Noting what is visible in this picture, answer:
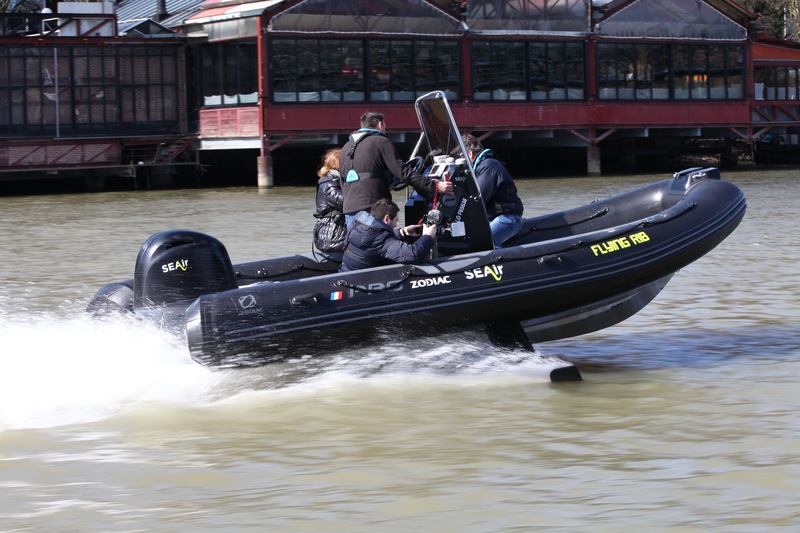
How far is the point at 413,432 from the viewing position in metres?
6.84

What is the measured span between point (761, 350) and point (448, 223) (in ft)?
7.73

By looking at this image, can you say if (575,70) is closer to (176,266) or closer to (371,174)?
(371,174)

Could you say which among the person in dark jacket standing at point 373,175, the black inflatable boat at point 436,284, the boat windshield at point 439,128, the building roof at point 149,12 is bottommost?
the black inflatable boat at point 436,284

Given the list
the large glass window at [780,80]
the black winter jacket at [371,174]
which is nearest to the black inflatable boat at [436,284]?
the black winter jacket at [371,174]

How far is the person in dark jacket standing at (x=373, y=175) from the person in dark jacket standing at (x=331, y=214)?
368 millimetres

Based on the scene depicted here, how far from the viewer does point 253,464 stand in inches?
247

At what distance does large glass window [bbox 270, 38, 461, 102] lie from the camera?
3003 cm

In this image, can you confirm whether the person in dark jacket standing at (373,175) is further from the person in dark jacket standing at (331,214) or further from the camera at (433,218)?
the person in dark jacket standing at (331,214)

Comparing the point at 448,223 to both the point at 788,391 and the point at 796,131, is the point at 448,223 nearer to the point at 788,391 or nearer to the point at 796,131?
the point at 788,391

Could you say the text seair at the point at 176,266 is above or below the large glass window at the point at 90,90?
below

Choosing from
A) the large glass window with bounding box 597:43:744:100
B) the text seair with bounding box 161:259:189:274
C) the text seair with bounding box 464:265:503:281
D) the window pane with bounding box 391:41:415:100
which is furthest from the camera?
the large glass window with bounding box 597:43:744:100

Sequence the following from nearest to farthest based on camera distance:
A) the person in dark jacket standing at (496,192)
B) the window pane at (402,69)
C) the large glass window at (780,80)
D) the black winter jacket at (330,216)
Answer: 1. the black winter jacket at (330,216)
2. the person in dark jacket standing at (496,192)
3. the window pane at (402,69)
4. the large glass window at (780,80)

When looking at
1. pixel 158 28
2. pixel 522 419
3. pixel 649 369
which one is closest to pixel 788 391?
pixel 649 369

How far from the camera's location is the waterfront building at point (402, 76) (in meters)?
30.0
